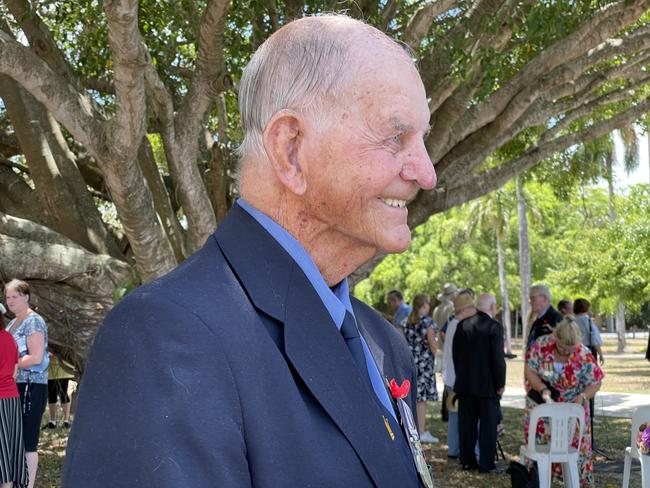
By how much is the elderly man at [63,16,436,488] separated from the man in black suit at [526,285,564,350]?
32.6 ft

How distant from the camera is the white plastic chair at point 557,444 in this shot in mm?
8695

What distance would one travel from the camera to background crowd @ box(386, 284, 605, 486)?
9.18 metres

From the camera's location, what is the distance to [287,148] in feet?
4.57

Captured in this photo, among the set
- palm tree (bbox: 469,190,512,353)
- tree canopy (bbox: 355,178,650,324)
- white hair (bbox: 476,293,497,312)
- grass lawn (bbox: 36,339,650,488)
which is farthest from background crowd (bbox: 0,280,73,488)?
palm tree (bbox: 469,190,512,353)

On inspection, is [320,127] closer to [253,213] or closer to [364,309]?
[253,213]

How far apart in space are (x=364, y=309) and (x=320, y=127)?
0.46 metres

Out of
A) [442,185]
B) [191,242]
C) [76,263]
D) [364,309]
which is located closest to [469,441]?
[442,185]

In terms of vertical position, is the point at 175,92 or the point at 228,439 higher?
the point at 175,92

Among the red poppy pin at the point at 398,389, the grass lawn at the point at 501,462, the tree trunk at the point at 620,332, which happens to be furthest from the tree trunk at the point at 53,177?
the tree trunk at the point at 620,332

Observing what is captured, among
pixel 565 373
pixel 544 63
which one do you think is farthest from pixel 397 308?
pixel 544 63

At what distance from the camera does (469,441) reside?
34.7ft

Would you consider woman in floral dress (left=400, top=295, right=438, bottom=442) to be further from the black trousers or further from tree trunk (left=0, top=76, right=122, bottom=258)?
tree trunk (left=0, top=76, right=122, bottom=258)

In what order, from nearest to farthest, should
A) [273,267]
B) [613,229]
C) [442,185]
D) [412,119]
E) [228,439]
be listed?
[228,439]
[273,267]
[412,119]
[442,185]
[613,229]

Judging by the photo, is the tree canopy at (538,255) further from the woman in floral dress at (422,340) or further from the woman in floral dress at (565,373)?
the woman in floral dress at (565,373)
